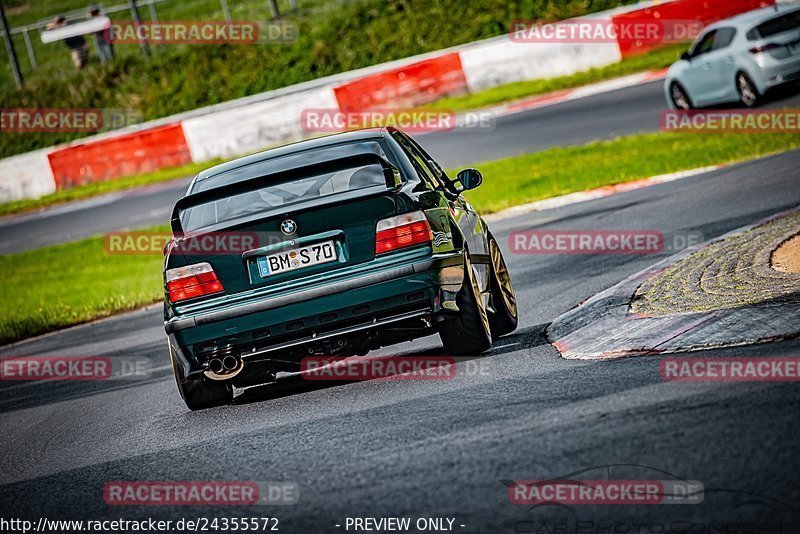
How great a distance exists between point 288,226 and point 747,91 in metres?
14.6

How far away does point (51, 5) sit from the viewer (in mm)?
54344

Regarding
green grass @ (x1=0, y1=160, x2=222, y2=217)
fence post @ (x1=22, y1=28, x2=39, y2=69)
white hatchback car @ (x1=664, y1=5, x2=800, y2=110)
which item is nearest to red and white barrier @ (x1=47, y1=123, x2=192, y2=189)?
green grass @ (x1=0, y1=160, x2=222, y2=217)

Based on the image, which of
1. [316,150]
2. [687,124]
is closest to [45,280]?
[687,124]

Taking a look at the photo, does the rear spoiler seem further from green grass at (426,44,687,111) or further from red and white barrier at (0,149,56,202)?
red and white barrier at (0,149,56,202)

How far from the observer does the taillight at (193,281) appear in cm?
726

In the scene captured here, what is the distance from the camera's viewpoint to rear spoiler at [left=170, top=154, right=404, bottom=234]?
295 inches

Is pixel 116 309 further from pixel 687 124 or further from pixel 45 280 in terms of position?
pixel 687 124

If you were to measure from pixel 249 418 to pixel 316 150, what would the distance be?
1.81 m

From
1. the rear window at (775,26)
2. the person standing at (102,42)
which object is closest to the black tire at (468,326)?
the rear window at (775,26)

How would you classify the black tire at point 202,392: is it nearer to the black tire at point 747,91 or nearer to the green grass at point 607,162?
the green grass at point 607,162

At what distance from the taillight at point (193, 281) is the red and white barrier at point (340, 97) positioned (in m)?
19.8

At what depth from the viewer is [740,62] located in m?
20.1

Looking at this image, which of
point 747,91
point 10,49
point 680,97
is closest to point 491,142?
point 680,97

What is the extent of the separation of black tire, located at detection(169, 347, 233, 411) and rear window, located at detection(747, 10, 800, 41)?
14.4 m
